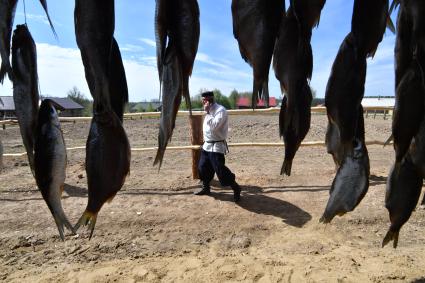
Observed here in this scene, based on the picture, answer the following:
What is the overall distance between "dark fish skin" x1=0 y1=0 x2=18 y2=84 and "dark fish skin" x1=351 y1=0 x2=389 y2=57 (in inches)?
38.3

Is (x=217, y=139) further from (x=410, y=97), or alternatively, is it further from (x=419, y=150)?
(x=410, y=97)

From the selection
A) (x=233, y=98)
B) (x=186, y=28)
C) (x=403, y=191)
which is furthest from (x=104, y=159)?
(x=233, y=98)

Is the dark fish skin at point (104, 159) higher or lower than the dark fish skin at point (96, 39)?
lower

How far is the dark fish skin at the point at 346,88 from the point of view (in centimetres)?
112

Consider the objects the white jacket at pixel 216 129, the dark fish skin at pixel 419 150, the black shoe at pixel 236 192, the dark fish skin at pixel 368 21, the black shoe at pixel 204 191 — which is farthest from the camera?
the black shoe at pixel 204 191

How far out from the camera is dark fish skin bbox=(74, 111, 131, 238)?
1.03 meters

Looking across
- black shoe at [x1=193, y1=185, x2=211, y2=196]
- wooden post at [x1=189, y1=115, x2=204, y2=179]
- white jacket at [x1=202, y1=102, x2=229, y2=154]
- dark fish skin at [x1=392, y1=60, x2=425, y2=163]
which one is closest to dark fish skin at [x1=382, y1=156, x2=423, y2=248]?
dark fish skin at [x1=392, y1=60, x2=425, y2=163]

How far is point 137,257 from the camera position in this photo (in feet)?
13.7

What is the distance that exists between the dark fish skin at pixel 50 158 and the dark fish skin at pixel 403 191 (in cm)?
114

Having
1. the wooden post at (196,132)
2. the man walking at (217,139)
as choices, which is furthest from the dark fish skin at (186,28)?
the wooden post at (196,132)

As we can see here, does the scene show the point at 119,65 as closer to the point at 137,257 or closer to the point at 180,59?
the point at 180,59

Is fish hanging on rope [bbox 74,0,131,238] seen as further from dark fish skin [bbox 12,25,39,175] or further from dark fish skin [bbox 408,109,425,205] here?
dark fish skin [bbox 408,109,425,205]

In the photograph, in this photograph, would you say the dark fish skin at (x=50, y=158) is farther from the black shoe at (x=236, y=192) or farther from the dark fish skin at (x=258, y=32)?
the black shoe at (x=236, y=192)

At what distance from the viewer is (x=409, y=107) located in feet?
3.94
